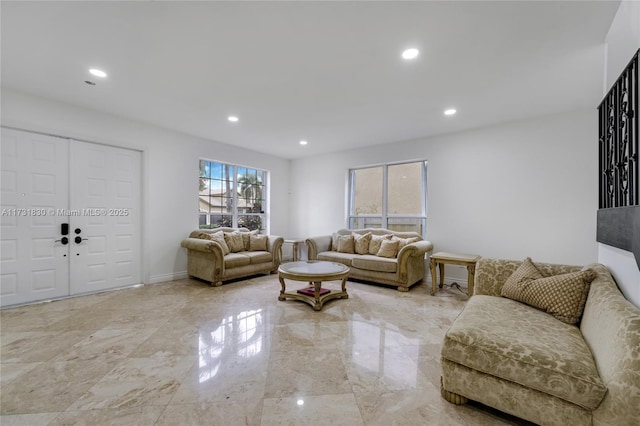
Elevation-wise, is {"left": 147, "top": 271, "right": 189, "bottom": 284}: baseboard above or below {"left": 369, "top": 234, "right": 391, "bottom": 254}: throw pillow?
below

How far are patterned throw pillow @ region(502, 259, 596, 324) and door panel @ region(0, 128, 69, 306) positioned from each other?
17.7 feet

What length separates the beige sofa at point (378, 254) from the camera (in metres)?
4.19

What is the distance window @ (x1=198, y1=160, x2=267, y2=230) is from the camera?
534 centimetres

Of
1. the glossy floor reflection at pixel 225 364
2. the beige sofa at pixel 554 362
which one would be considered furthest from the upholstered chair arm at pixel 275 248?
the beige sofa at pixel 554 362

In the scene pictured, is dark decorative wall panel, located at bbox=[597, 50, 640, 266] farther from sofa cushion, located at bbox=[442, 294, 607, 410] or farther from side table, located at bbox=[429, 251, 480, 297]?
side table, located at bbox=[429, 251, 480, 297]

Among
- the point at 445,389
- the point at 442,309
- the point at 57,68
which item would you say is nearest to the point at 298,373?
the point at 445,389

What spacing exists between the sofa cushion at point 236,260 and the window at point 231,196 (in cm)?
117

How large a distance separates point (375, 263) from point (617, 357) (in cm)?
321

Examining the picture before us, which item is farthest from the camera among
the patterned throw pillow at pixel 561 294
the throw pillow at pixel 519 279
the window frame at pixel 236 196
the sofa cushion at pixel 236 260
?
the window frame at pixel 236 196

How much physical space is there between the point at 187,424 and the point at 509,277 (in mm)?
2677

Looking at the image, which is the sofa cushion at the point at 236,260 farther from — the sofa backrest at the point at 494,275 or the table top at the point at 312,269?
the sofa backrest at the point at 494,275

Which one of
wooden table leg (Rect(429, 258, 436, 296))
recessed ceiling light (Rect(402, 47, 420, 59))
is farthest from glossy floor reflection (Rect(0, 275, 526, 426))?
recessed ceiling light (Rect(402, 47, 420, 59))

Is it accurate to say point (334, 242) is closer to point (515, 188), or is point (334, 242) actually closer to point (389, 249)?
point (389, 249)

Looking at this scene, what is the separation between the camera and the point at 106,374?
1.97 m
